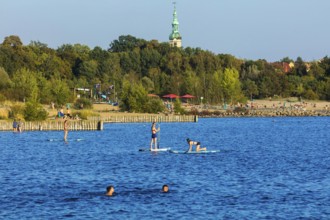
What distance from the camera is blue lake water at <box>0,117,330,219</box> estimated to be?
1328 inches

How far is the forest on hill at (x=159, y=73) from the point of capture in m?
156

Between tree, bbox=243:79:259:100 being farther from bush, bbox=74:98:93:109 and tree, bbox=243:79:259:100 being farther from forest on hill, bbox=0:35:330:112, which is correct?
bush, bbox=74:98:93:109

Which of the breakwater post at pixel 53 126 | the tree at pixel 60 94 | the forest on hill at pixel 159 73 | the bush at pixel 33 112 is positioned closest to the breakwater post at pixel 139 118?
the forest on hill at pixel 159 73

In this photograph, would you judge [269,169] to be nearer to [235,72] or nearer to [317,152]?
[317,152]

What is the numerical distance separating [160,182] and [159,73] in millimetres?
133922

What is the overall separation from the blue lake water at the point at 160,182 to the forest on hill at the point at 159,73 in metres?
70.4

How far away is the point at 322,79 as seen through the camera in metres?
191

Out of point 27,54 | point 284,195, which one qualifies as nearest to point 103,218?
point 284,195

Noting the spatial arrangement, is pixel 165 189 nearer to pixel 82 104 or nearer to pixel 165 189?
pixel 165 189

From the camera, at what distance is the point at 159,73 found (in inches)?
Answer: 6959

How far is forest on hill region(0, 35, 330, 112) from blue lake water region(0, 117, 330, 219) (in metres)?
70.4

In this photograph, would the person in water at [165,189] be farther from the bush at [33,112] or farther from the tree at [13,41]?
the tree at [13,41]

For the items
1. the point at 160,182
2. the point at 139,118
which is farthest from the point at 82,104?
the point at 160,182

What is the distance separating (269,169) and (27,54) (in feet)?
368
